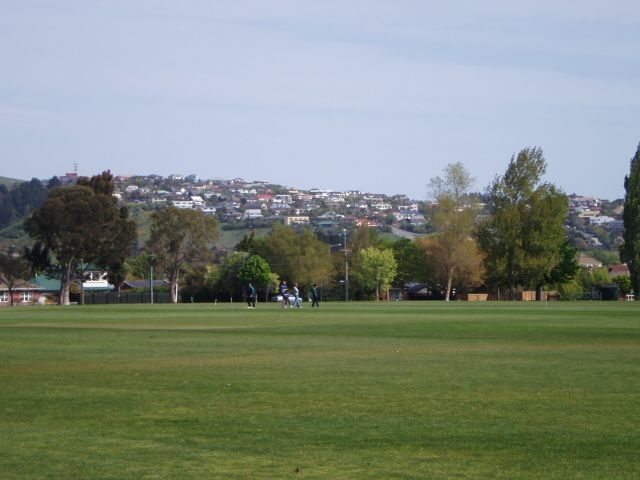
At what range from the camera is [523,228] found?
98125 millimetres

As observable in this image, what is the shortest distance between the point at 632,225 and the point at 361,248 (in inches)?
2085

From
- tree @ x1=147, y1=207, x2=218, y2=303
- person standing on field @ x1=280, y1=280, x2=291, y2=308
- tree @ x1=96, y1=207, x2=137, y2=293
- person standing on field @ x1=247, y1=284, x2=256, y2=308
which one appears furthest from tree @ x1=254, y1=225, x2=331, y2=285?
person standing on field @ x1=280, y1=280, x2=291, y2=308

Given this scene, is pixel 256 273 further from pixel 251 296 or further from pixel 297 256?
pixel 251 296

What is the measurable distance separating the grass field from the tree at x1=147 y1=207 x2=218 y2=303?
93381mm

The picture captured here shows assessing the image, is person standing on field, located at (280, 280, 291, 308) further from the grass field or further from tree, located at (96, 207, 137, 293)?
the grass field

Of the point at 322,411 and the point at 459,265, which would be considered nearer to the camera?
the point at 322,411

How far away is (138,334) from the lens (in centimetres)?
3416

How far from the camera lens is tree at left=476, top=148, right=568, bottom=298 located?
97.4m

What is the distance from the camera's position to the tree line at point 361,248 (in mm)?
97875

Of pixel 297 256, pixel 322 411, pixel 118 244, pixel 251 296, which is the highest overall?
pixel 297 256

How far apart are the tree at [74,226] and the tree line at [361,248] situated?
93mm

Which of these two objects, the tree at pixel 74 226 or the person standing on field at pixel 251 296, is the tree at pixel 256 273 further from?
the person standing on field at pixel 251 296

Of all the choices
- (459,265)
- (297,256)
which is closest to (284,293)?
(459,265)

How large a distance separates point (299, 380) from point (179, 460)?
735 centimetres
